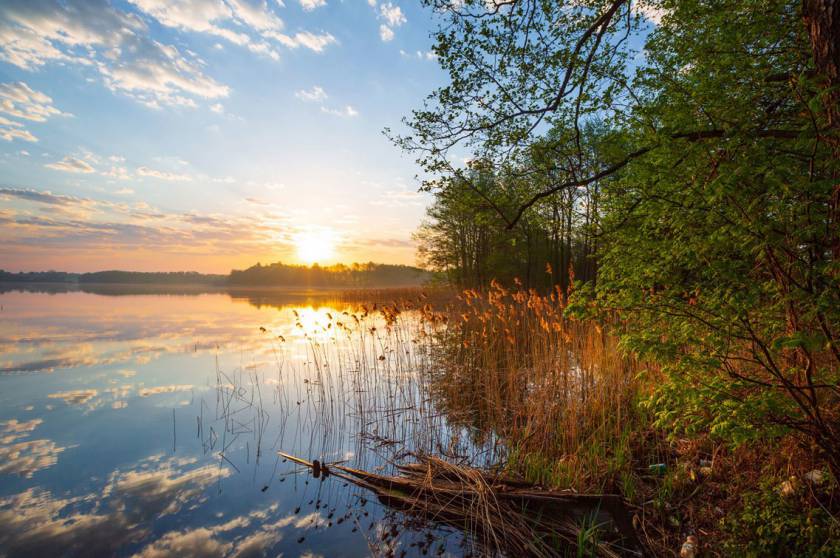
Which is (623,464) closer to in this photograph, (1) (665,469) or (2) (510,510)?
(1) (665,469)

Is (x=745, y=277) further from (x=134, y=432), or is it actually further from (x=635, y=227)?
(x=134, y=432)

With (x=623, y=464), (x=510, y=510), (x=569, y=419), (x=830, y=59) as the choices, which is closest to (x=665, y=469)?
(x=623, y=464)

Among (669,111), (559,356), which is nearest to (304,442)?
(559,356)

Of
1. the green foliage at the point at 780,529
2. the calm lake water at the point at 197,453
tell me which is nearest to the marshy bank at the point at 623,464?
the green foliage at the point at 780,529

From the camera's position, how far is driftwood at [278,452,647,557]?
12.0 feet

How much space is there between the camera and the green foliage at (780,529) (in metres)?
2.82

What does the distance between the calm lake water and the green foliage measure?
7.56 ft

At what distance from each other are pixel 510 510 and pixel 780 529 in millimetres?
2104

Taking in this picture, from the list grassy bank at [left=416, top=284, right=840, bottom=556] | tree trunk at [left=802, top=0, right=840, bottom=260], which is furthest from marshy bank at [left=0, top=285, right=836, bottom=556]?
tree trunk at [left=802, top=0, right=840, bottom=260]

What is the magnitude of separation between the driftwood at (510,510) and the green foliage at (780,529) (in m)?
0.76

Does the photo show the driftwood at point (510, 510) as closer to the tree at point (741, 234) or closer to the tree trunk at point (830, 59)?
the tree at point (741, 234)

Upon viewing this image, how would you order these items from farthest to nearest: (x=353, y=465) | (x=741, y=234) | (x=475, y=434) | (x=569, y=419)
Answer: (x=475, y=434), (x=569, y=419), (x=353, y=465), (x=741, y=234)

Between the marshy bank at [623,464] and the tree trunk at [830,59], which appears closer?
the tree trunk at [830,59]

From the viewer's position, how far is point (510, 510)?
3.96m
